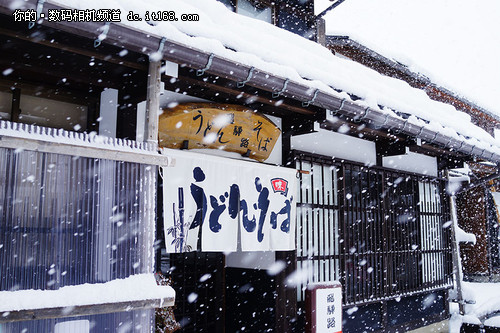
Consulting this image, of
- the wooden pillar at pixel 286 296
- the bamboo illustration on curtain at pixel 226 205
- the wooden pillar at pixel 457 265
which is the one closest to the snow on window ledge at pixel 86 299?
the bamboo illustration on curtain at pixel 226 205

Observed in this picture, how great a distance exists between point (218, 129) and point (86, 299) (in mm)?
3237

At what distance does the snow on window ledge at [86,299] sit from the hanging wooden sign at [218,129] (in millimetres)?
2231

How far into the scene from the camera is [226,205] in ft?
20.1

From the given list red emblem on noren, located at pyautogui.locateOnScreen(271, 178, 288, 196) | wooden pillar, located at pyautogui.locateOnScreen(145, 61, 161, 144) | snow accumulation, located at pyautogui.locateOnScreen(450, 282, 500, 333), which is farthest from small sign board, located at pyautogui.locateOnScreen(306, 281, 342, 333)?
snow accumulation, located at pyautogui.locateOnScreen(450, 282, 500, 333)

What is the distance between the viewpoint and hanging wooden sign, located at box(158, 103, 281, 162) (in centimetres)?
571

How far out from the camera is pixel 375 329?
8656mm

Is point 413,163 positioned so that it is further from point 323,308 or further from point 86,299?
point 86,299

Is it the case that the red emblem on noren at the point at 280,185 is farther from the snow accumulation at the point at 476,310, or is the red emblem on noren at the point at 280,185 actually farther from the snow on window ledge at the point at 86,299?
the snow accumulation at the point at 476,310

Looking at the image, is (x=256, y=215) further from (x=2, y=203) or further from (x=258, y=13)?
(x=258, y=13)

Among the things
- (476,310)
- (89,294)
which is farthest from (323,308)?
(476,310)

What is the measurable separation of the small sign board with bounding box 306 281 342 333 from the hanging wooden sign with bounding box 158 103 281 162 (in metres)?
2.27

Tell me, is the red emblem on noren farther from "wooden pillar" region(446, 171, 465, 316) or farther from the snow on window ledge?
"wooden pillar" region(446, 171, 465, 316)

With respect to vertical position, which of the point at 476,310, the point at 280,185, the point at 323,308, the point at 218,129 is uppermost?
the point at 218,129

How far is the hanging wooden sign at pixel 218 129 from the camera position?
571cm
